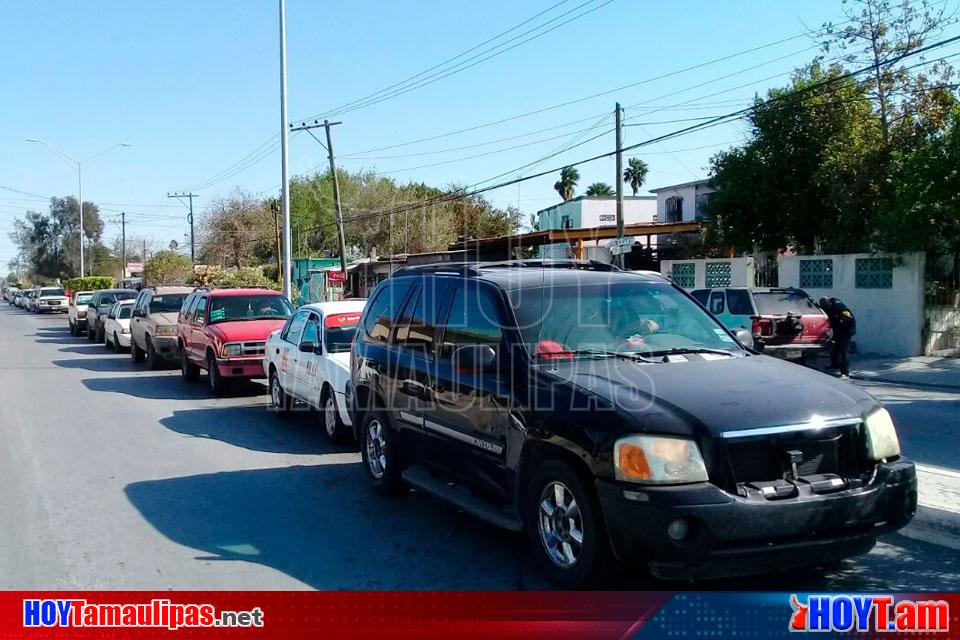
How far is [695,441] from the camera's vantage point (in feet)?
15.2

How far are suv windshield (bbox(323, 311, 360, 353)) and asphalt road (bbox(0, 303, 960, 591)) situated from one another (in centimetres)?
114

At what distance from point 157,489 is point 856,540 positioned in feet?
20.0

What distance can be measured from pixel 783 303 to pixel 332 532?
492 inches

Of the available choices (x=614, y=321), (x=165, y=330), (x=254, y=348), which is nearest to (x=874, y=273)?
(x=254, y=348)

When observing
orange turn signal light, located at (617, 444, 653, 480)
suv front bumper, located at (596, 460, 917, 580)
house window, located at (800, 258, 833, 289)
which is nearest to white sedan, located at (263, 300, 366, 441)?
orange turn signal light, located at (617, 444, 653, 480)

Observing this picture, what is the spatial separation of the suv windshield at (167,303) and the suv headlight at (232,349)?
6.67m

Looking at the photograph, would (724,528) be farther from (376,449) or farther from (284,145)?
(284,145)

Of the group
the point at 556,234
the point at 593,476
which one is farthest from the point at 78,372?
the point at 556,234

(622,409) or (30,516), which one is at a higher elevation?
(622,409)

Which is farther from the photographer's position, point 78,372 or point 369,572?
point 78,372

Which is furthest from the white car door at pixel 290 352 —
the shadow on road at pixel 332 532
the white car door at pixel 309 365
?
the shadow on road at pixel 332 532

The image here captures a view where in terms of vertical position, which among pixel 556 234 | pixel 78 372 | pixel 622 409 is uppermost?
pixel 556 234

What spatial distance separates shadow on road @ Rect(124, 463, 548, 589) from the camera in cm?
571

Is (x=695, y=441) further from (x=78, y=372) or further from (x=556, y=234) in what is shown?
(x=556, y=234)
